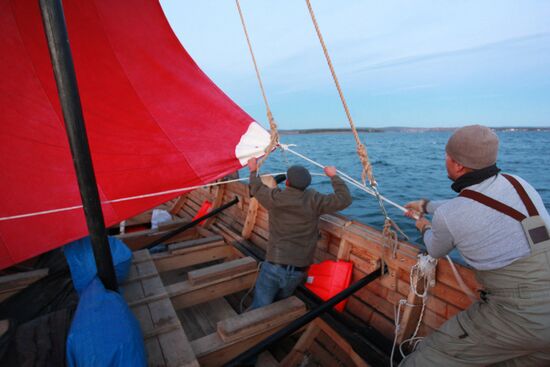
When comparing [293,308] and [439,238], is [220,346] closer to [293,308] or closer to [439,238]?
[293,308]

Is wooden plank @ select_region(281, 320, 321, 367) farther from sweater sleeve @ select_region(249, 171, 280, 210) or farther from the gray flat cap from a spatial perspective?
the gray flat cap

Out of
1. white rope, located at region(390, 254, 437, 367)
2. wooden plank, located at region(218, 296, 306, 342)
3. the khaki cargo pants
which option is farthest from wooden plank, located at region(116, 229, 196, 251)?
the khaki cargo pants

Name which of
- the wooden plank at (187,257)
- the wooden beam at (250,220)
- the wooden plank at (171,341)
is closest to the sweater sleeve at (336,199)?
the wooden plank at (171,341)

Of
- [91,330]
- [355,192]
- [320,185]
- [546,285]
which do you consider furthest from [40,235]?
[320,185]

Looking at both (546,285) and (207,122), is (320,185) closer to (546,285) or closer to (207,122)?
(207,122)

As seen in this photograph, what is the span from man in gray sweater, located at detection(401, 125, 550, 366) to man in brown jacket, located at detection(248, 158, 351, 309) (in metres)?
1.29

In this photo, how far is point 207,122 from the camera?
12.2 feet

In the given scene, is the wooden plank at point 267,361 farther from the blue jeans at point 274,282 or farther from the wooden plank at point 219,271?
the wooden plank at point 219,271

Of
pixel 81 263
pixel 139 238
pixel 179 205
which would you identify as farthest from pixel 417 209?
pixel 179 205

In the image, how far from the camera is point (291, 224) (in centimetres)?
320

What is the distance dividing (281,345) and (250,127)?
2.69 metres

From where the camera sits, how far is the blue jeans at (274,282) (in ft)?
10.6

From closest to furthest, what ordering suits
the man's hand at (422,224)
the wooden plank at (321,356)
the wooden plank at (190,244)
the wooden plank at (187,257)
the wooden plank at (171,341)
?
the wooden plank at (171,341) < the man's hand at (422,224) < the wooden plank at (321,356) < the wooden plank at (187,257) < the wooden plank at (190,244)

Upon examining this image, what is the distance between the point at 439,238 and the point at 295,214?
1505 millimetres
